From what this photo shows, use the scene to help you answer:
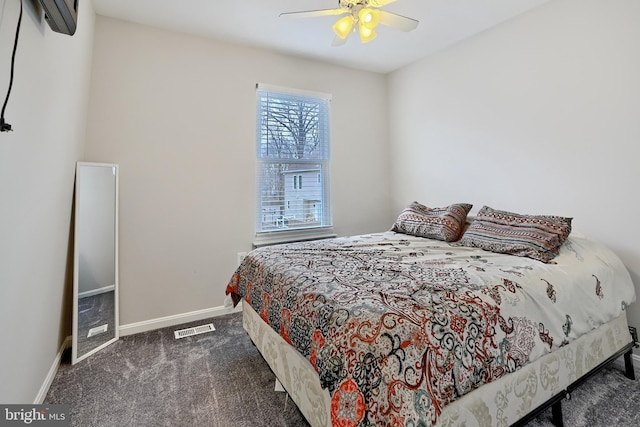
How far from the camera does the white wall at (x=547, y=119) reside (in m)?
1.93

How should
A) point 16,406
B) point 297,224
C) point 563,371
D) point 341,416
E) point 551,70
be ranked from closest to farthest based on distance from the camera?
point 341,416, point 16,406, point 563,371, point 551,70, point 297,224

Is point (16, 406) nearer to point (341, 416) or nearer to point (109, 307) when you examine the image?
point (109, 307)

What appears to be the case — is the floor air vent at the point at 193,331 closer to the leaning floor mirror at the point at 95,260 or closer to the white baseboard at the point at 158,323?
the white baseboard at the point at 158,323

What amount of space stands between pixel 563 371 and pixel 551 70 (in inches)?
85.2

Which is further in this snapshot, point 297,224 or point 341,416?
point 297,224

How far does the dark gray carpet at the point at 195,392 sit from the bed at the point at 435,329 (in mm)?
175

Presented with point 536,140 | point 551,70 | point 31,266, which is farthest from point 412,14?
point 31,266

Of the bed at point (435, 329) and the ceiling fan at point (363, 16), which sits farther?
the ceiling fan at point (363, 16)

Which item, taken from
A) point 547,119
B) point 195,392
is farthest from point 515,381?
point 547,119

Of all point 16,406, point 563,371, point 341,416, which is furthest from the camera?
point 563,371

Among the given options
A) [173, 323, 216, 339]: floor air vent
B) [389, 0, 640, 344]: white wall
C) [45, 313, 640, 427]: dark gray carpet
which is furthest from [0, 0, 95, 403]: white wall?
[389, 0, 640, 344]: white wall

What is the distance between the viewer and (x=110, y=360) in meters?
2.07
